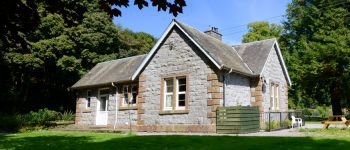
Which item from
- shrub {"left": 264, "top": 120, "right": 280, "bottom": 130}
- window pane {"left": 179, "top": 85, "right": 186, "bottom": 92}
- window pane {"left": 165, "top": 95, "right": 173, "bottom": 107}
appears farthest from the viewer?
window pane {"left": 165, "top": 95, "right": 173, "bottom": 107}

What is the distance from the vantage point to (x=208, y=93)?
2069 cm

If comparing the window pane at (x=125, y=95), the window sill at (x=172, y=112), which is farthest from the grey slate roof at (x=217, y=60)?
the window sill at (x=172, y=112)

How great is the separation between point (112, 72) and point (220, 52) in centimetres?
917

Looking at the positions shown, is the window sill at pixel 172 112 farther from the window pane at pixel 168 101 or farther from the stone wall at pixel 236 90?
the stone wall at pixel 236 90

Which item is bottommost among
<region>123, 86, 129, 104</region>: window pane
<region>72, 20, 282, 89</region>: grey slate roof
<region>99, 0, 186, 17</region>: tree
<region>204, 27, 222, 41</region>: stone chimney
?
<region>123, 86, 129, 104</region>: window pane

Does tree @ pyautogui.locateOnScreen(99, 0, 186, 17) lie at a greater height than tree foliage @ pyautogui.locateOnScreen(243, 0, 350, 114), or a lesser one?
lesser

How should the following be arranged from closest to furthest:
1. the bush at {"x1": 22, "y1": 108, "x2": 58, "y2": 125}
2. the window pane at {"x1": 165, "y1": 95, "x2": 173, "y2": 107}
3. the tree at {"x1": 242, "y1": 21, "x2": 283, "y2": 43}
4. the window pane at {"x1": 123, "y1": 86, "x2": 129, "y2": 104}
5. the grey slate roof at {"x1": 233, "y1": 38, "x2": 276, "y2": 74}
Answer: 1. the window pane at {"x1": 165, "y1": 95, "x2": 173, "y2": 107}
2. the grey slate roof at {"x1": 233, "y1": 38, "x2": 276, "y2": 74}
3. the window pane at {"x1": 123, "y1": 86, "x2": 129, "y2": 104}
4. the bush at {"x1": 22, "y1": 108, "x2": 58, "y2": 125}
5. the tree at {"x1": 242, "y1": 21, "x2": 283, "y2": 43}

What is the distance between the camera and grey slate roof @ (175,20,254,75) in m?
21.2

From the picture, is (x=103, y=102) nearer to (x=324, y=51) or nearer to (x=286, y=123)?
(x=286, y=123)

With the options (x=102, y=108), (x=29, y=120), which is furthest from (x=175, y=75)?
(x=29, y=120)

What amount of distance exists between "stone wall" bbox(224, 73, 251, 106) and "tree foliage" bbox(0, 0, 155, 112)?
1809 centimetres

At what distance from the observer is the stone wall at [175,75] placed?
20.9 m

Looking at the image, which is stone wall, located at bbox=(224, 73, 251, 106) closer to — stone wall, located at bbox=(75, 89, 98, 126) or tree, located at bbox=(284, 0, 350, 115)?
stone wall, located at bbox=(75, 89, 98, 126)

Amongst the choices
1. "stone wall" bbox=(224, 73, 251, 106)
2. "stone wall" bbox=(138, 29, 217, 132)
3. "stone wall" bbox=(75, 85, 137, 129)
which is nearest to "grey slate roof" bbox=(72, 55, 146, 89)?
"stone wall" bbox=(75, 85, 137, 129)
